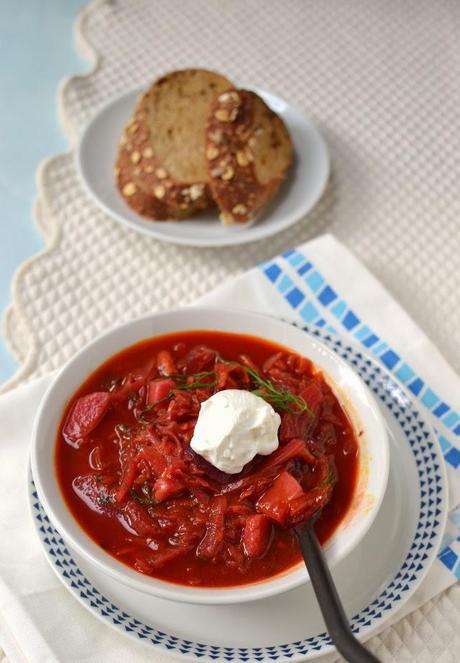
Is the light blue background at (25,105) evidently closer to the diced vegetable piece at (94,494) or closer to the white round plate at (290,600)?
the diced vegetable piece at (94,494)

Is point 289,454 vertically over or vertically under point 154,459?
over

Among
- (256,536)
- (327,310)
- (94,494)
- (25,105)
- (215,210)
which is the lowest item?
(25,105)

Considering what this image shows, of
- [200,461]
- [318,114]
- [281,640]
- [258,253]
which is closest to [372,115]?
[318,114]

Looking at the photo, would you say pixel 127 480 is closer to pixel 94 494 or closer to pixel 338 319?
pixel 94 494

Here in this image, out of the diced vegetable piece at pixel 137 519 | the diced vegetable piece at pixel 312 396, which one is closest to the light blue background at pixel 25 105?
the diced vegetable piece at pixel 137 519

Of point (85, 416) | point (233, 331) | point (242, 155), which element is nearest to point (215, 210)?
point (242, 155)

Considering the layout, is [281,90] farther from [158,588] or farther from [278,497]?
[158,588]
